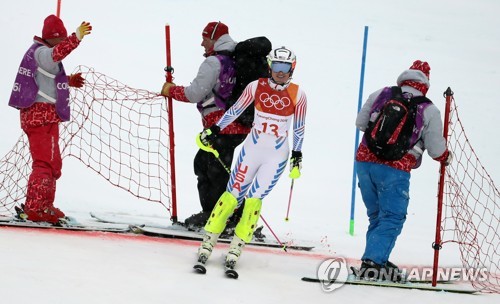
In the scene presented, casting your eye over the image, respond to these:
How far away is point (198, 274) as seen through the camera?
7020 mm

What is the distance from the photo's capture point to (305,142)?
15336 mm

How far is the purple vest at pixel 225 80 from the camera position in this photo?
28.7 feet

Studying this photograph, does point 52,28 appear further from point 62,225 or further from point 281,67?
point 281,67

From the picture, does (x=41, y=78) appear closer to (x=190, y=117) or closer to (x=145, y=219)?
(x=145, y=219)

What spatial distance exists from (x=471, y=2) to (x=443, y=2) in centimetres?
100

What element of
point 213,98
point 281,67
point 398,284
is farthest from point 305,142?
point 281,67

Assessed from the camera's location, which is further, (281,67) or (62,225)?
(62,225)

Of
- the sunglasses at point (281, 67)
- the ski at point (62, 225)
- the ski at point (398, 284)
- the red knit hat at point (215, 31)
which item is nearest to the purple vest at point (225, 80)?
the red knit hat at point (215, 31)

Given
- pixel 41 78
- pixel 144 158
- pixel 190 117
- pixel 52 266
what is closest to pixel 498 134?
pixel 190 117

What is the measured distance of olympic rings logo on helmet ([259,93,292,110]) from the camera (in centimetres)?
743

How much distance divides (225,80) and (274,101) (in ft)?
4.78

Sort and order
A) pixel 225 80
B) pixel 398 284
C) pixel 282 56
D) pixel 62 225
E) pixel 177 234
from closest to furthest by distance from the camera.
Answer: pixel 282 56
pixel 398 284
pixel 62 225
pixel 177 234
pixel 225 80

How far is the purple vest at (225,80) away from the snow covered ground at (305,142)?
1583 mm

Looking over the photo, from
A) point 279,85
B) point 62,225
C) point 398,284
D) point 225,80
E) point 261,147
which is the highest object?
point 225,80
